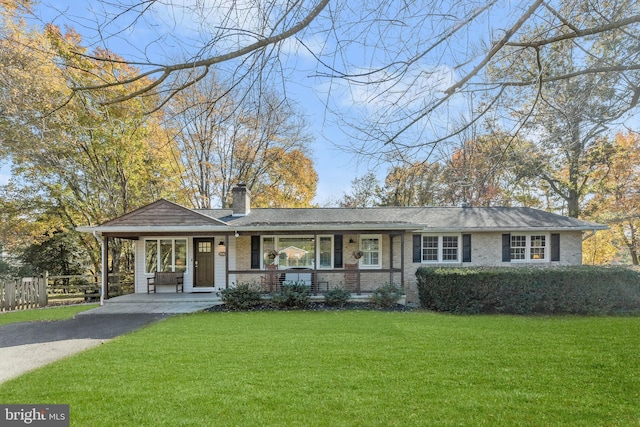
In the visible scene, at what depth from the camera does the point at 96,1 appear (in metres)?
2.53

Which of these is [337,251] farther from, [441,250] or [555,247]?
[555,247]

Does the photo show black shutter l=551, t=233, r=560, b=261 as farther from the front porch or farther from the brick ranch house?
the front porch

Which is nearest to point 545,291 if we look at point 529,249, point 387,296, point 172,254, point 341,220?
point 529,249

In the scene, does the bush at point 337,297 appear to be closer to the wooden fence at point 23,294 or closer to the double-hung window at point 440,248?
the double-hung window at point 440,248

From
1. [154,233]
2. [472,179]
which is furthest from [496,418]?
[154,233]

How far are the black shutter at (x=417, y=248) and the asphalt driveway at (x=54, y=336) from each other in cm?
949

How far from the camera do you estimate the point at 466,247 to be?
13680 millimetres

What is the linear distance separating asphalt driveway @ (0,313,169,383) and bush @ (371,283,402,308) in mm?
6730

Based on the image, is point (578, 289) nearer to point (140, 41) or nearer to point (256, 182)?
point (140, 41)

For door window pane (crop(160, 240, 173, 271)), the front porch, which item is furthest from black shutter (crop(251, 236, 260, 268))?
door window pane (crop(160, 240, 173, 271))

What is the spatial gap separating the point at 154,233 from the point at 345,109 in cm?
1134

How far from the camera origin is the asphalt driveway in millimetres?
5891

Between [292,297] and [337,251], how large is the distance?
3.33 m

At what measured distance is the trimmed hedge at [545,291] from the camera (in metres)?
10.1
